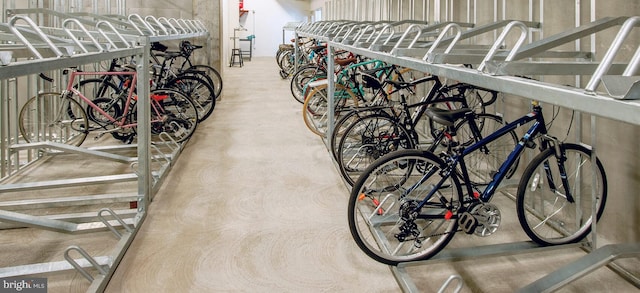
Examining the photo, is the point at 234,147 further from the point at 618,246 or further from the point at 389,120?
the point at 618,246

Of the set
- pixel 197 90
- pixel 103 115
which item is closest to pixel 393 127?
pixel 103 115

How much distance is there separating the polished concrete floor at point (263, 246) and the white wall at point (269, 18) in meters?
13.4

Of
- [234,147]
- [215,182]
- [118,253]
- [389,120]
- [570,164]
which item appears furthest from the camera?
[234,147]

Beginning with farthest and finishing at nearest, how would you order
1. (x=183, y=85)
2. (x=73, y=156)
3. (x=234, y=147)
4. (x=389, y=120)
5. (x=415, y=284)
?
(x=183, y=85)
(x=234, y=147)
(x=73, y=156)
(x=389, y=120)
(x=415, y=284)

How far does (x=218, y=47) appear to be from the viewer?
688cm

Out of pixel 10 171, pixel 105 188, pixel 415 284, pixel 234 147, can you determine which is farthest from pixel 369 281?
pixel 10 171

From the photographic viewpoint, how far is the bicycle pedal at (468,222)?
6.82ft

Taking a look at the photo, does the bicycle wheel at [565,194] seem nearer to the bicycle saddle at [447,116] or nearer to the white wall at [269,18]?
the bicycle saddle at [447,116]

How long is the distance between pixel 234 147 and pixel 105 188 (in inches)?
57.3

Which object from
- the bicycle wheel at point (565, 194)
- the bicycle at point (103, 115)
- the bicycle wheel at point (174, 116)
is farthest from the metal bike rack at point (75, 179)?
the bicycle wheel at point (565, 194)

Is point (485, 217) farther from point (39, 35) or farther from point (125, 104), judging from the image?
point (125, 104)

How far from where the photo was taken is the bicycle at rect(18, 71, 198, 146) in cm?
410

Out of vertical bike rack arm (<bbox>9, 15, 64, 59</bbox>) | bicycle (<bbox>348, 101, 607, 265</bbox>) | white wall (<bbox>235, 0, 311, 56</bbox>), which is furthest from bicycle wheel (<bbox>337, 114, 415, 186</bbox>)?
white wall (<bbox>235, 0, 311, 56</bbox>)

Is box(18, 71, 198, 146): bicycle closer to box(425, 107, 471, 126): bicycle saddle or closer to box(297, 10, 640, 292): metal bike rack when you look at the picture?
box(297, 10, 640, 292): metal bike rack
